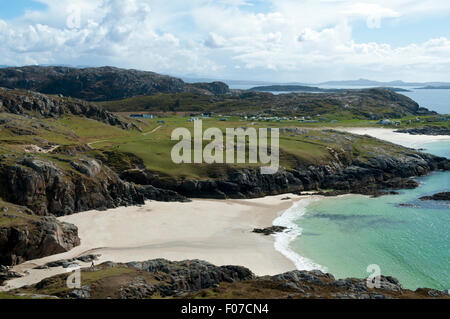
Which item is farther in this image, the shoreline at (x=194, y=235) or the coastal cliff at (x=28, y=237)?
the shoreline at (x=194, y=235)

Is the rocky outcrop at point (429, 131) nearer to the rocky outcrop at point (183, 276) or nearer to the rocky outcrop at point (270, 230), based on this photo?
the rocky outcrop at point (270, 230)

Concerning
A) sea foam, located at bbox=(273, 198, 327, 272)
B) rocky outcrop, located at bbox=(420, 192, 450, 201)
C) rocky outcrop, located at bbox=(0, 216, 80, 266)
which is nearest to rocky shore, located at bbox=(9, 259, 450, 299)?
sea foam, located at bbox=(273, 198, 327, 272)

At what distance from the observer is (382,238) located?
182ft

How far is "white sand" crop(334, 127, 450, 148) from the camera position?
14795cm

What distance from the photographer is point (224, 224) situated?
6156cm

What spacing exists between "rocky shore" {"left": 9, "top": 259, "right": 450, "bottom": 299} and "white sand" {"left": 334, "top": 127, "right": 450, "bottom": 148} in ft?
391

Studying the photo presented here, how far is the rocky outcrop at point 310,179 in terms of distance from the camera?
78688 mm

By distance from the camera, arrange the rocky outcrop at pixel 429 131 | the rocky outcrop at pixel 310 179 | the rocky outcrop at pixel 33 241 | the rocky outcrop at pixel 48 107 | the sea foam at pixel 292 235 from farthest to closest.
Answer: the rocky outcrop at pixel 429 131, the rocky outcrop at pixel 48 107, the rocky outcrop at pixel 310 179, the sea foam at pixel 292 235, the rocky outcrop at pixel 33 241

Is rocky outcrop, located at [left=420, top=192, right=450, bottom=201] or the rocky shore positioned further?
rocky outcrop, located at [left=420, top=192, right=450, bottom=201]

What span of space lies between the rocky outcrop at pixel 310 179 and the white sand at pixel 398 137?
4301 cm

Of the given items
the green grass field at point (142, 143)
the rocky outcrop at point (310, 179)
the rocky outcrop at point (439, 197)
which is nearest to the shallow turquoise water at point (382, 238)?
the rocky outcrop at point (439, 197)

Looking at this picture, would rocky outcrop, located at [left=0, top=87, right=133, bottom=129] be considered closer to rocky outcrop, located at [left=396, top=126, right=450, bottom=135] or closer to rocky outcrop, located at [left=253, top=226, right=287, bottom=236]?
rocky outcrop, located at [left=253, top=226, right=287, bottom=236]

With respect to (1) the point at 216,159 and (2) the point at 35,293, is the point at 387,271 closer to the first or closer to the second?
(2) the point at 35,293

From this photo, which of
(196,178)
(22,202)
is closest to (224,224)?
(196,178)
